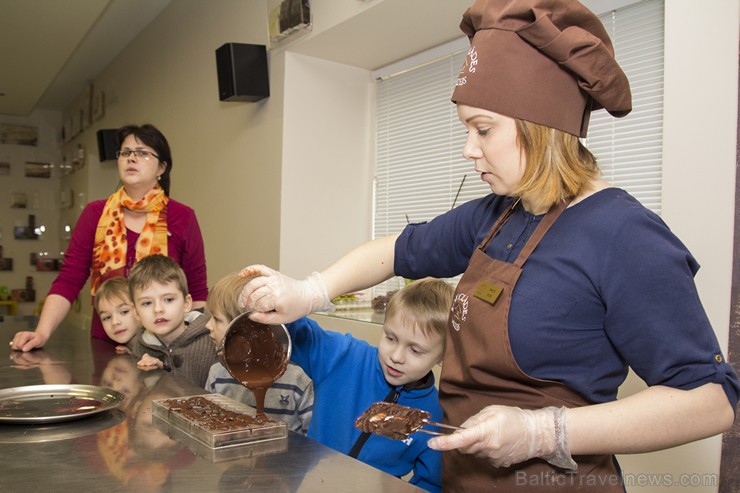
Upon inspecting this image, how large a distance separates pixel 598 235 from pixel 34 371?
1.52 metres

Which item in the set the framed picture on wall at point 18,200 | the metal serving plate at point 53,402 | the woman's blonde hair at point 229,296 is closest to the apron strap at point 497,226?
the woman's blonde hair at point 229,296

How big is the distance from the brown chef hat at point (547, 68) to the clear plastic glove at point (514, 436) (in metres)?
0.50

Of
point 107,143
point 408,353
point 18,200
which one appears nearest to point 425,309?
point 408,353

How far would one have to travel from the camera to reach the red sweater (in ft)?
8.18

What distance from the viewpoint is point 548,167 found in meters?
1.12

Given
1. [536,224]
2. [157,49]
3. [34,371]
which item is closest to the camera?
[536,224]

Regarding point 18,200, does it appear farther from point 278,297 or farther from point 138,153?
point 278,297

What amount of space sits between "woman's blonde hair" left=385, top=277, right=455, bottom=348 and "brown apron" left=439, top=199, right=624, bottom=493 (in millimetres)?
351

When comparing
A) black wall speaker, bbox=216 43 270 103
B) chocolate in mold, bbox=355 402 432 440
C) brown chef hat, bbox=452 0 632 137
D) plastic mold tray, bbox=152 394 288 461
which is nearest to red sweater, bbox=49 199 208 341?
black wall speaker, bbox=216 43 270 103

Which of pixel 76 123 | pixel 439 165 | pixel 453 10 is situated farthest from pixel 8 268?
pixel 453 10

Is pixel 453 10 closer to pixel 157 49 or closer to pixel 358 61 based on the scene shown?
pixel 358 61

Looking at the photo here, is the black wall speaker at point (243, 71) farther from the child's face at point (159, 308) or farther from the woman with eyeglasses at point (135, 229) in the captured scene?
the child's face at point (159, 308)

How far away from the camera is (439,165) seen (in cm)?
336

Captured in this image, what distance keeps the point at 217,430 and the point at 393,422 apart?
30 cm
